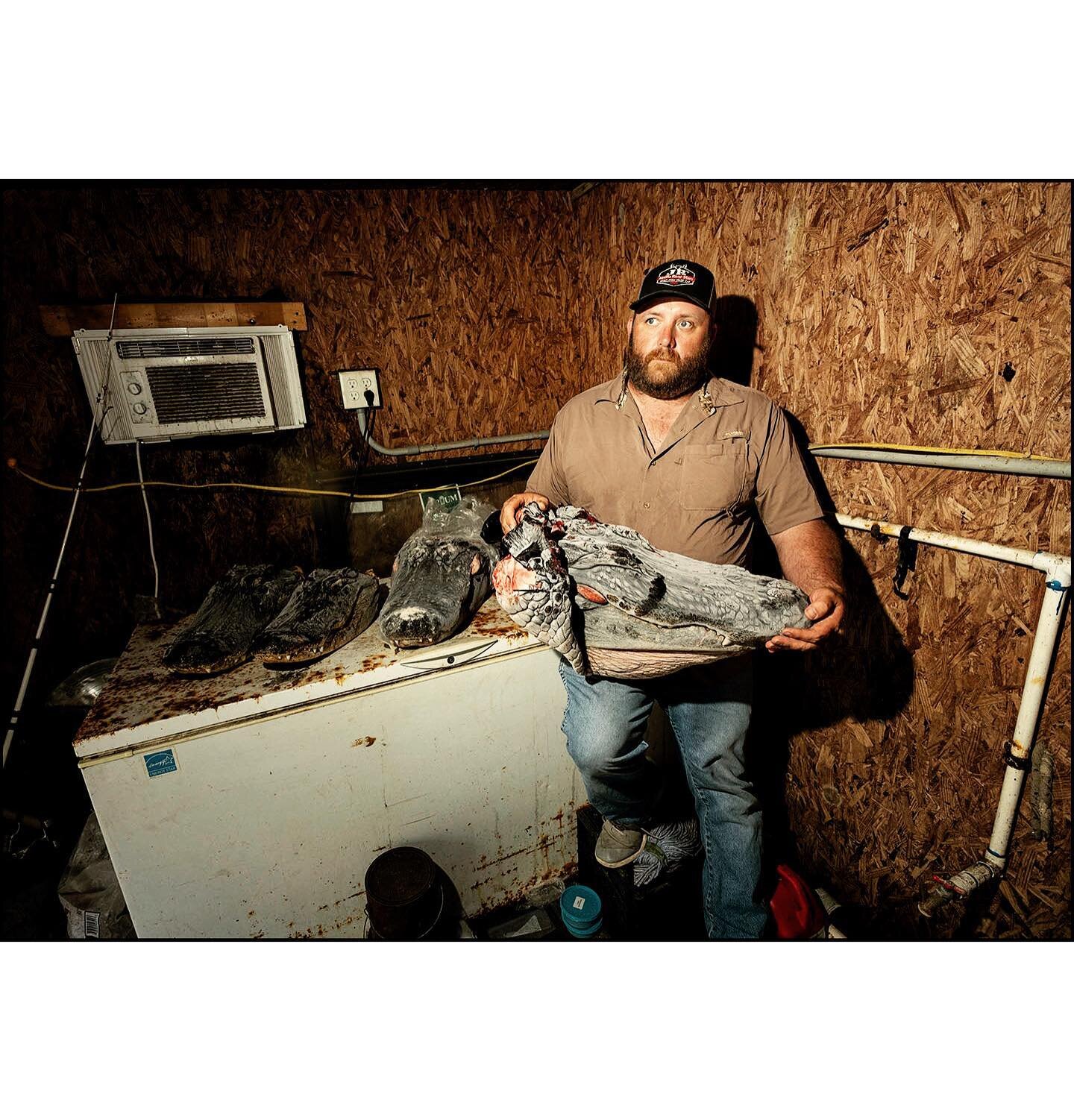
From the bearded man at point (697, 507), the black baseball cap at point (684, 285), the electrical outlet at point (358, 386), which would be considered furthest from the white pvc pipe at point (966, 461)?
the electrical outlet at point (358, 386)

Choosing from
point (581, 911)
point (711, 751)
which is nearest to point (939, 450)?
point (711, 751)

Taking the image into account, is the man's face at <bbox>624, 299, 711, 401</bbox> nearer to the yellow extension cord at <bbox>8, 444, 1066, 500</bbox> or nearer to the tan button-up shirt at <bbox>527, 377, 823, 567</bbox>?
the tan button-up shirt at <bbox>527, 377, 823, 567</bbox>

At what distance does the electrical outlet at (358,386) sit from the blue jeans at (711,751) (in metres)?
1.42

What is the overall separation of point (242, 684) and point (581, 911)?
3.84 feet

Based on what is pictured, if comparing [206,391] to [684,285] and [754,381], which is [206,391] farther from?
[754,381]

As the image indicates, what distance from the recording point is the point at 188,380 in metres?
1.79

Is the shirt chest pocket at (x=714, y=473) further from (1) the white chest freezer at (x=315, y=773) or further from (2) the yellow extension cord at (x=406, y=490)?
(1) the white chest freezer at (x=315, y=773)

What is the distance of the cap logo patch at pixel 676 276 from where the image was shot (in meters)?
1.26

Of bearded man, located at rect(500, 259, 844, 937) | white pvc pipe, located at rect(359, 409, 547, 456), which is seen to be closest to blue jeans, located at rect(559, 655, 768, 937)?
bearded man, located at rect(500, 259, 844, 937)

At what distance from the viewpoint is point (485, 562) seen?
166 cm

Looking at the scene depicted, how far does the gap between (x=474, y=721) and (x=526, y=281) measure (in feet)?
6.06

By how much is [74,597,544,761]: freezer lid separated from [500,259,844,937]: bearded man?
1.05 ft
